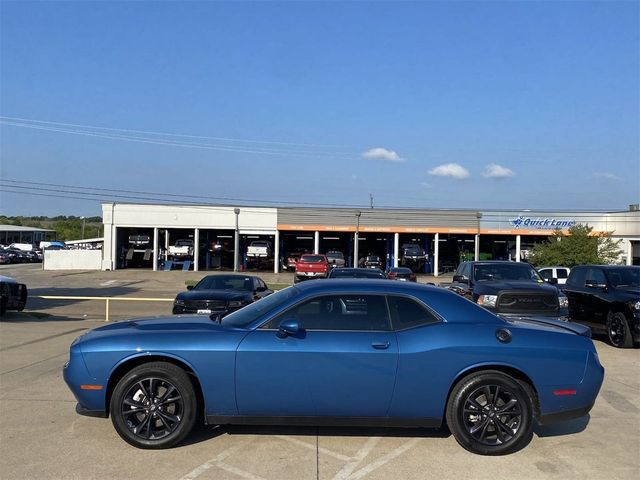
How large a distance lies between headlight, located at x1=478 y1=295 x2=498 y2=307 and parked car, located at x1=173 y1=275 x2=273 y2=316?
469cm

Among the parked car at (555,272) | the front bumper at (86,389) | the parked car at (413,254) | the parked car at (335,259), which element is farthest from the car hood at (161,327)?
the parked car at (413,254)

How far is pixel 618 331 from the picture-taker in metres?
11.5

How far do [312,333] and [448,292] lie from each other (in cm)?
139

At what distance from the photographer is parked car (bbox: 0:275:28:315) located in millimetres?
15539

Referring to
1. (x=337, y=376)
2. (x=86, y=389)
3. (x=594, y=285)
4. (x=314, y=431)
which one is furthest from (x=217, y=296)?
(x=337, y=376)

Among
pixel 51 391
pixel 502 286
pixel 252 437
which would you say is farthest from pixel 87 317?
pixel 252 437

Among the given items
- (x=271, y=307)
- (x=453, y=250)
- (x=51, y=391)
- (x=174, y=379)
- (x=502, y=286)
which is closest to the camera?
(x=174, y=379)

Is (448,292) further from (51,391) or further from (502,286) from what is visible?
(502,286)

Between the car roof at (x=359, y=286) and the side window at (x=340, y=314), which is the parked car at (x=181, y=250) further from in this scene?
the side window at (x=340, y=314)

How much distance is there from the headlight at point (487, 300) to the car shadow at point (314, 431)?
5.35 meters

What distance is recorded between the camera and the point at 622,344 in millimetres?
11344

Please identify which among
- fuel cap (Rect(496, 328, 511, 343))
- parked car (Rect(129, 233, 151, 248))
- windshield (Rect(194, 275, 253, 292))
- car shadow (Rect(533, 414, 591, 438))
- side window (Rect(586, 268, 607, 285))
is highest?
parked car (Rect(129, 233, 151, 248))

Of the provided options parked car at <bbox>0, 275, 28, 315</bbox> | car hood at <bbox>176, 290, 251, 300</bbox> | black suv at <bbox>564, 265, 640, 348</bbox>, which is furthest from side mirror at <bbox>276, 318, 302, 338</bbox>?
parked car at <bbox>0, 275, 28, 315</bbox>

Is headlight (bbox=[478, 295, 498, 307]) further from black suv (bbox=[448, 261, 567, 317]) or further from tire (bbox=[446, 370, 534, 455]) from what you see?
tire (bbox=[446, 370, 534, 455])
